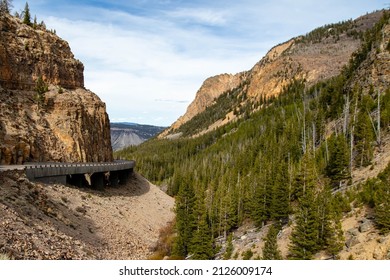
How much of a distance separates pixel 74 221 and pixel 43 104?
75.7 feet

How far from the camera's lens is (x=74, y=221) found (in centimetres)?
3147

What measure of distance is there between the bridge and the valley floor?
114cm

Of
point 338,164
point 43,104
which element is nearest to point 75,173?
point 43,104

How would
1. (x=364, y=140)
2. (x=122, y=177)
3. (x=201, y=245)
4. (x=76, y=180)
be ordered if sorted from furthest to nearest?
(x=122, y=177) → (x=364, y=140) → (x=76, y=180) → (x=201, y=245)

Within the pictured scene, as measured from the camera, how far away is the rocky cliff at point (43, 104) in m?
43.2

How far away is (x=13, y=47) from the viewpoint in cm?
4981

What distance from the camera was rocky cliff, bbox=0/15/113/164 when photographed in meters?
43.2

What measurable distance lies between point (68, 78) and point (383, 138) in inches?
1713

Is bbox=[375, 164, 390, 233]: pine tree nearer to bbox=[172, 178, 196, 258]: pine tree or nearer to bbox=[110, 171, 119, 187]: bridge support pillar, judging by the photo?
bbox=[172, 178, 196, 258]: pine tree

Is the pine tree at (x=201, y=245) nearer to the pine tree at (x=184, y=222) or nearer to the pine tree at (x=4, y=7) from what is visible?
the pine tree at (x=184, y=222)

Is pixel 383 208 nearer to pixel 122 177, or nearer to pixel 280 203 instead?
pixel 280 203

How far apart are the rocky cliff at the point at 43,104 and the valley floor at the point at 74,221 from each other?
6812 mm

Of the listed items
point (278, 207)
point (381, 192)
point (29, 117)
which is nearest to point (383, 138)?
point (278, 207)
